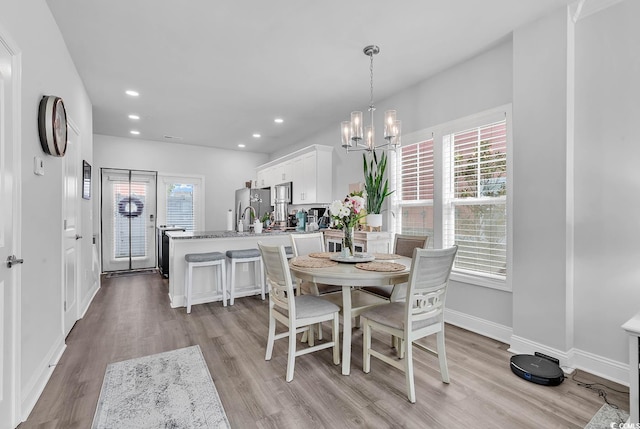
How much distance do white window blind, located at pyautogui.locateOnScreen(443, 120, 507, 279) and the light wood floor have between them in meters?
0.80

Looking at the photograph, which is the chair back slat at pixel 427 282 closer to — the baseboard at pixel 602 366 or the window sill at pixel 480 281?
the window sill at pixel 480 281

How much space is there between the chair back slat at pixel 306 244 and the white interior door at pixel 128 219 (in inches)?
188

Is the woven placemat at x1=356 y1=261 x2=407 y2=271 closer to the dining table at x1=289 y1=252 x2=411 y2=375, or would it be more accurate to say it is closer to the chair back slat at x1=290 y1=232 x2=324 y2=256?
the dining table at x1=289 y1=252 x2=411 y2=375

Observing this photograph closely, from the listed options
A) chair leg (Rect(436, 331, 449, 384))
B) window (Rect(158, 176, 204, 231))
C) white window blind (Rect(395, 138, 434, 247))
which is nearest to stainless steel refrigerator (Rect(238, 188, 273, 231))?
window (Rect(158, 176, 204, 231))

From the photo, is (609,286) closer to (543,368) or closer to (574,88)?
(543,368)

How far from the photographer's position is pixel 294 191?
604cm

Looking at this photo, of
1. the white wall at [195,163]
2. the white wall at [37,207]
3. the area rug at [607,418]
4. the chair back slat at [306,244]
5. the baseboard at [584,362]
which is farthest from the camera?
the white wall at [195,163]

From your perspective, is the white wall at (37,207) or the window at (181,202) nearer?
the white wall at (37,207)

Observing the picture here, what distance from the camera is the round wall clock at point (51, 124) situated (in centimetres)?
216

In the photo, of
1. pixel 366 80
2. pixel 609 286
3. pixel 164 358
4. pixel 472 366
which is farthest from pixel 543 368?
pixel 366 80

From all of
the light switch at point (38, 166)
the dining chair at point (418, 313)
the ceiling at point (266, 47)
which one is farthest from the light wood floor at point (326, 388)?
the ceiling at point (266, 47)

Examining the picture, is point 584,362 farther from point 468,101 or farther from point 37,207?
point 37,207

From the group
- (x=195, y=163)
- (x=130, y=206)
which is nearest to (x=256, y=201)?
(x=195, y=163)

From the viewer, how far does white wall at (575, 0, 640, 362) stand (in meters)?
2.16
